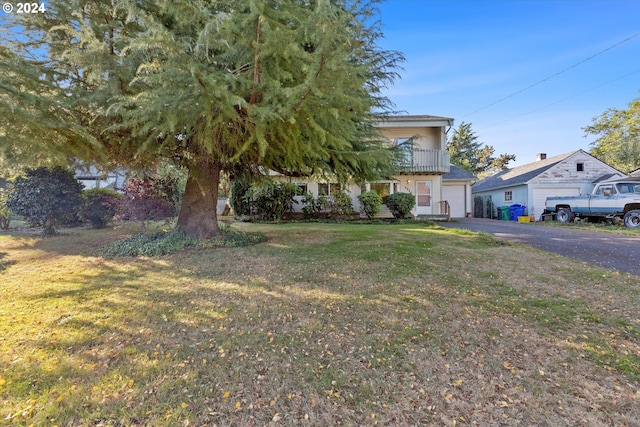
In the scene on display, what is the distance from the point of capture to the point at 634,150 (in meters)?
22.3

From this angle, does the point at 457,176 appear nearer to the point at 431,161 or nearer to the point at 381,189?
the point at 431,161

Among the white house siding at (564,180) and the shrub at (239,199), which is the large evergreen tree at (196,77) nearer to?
the shrub at (239,199)

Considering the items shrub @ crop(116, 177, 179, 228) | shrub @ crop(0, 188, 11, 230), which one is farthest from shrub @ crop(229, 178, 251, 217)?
shrub @ crop(0, 188, 11, 230)

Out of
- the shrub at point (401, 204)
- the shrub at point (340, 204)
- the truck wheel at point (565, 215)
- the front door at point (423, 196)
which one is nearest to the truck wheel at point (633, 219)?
the truck wheel at point (565, 215)

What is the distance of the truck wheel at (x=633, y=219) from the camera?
518 inches

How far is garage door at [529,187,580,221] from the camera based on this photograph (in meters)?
18.3

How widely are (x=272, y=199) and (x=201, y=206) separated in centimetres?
653

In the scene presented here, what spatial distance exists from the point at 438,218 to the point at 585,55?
10478 mm

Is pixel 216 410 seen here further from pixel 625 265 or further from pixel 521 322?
pixel 625 265

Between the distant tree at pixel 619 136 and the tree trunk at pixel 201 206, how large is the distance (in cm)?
3093

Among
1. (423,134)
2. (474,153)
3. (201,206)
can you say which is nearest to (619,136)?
(474,153)

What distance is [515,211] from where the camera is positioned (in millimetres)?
18641

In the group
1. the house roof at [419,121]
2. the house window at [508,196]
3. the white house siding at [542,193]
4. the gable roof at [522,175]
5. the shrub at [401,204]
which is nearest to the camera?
the shrub at [401,204]

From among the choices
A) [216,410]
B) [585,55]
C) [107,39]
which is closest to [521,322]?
[216,410]
